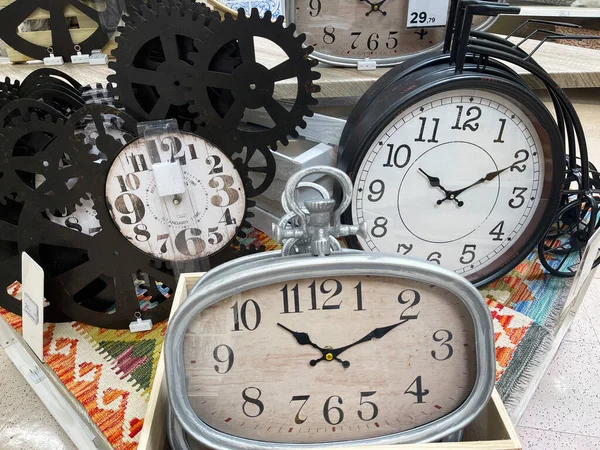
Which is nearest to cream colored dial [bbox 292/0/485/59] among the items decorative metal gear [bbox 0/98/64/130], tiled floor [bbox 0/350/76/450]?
decorative metal gear [bbox 0/98/64/130]

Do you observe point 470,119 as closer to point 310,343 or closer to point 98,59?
point 310,343

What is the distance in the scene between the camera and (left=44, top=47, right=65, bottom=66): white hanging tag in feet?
4.43

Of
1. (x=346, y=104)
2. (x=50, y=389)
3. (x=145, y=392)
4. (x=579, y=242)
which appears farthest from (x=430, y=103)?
(x=50, y=389)

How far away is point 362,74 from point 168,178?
0.52 m

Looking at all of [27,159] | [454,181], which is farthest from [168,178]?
[454,181]

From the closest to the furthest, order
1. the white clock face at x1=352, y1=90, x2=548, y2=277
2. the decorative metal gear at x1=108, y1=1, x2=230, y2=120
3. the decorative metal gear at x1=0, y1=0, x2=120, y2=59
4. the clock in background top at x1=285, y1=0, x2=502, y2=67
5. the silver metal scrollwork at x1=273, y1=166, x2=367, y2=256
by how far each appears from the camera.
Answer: the silver metal scrollwork at x1=273, y1=166, x2=367, y2=256
the decorative metal gear at x1=108, y1=1, x2=230, y2=120
the white clock face at x1=352, y1=90, x2=548, y2=277
the clock in background top at x1=285, y1=0, x2=502, y2=67
the decorative metal gear at x1=0, y1=0, x2=120, y2=59

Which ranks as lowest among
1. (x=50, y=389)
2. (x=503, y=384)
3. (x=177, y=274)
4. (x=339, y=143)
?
(x=50, y=389)

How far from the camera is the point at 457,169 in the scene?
948 millimetres

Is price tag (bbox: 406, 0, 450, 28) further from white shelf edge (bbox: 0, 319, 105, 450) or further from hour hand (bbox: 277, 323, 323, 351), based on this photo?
white shelf edge (bbox: 0, 319, 105, 450)

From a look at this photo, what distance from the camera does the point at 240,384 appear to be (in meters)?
0.59

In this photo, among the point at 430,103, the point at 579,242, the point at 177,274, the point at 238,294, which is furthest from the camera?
the point at 579,242

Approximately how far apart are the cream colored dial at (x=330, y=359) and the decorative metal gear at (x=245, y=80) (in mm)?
450

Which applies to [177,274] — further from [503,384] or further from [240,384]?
[503,384]

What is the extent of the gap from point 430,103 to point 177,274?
2.13 feet
